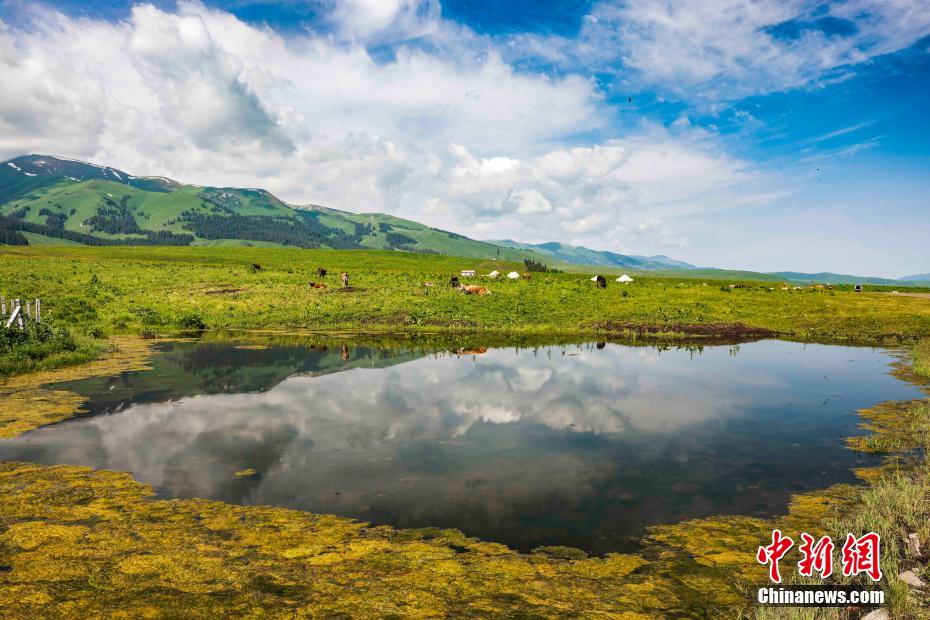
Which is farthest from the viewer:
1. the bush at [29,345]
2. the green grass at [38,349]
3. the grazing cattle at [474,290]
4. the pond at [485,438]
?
the grazing cattle at [474,290]

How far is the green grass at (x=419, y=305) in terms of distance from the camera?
47562 millimetres

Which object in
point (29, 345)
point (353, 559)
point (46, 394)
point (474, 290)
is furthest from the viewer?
point (474, 290)

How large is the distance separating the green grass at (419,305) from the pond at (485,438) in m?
18.2

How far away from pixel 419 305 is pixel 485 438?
126 feet

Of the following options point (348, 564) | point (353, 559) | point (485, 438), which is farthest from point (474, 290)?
point (348, 564)

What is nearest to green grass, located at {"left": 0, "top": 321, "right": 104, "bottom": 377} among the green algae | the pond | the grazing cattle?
the pond

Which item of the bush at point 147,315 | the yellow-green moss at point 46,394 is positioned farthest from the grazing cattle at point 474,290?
the yellow-green moss at point 46,394

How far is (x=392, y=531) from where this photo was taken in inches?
438

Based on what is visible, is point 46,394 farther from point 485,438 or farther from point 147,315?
point 147,315

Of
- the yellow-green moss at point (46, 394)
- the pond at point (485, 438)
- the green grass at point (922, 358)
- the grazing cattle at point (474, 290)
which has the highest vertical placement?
the grazing cattle at point (474, 290)

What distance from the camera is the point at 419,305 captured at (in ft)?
182

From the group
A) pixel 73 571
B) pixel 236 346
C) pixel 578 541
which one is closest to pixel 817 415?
pixel 578 541

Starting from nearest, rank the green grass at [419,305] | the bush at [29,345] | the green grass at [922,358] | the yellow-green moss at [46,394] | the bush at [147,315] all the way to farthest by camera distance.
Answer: the yellow-green moss at [46,394] → the bush at [29,345] → the green grass at [922,358] → the bush at [147,315] → the green grass at [419,305]

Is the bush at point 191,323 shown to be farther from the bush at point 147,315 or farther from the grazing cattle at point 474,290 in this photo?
Answer: the grazing cattle at point 474,290
